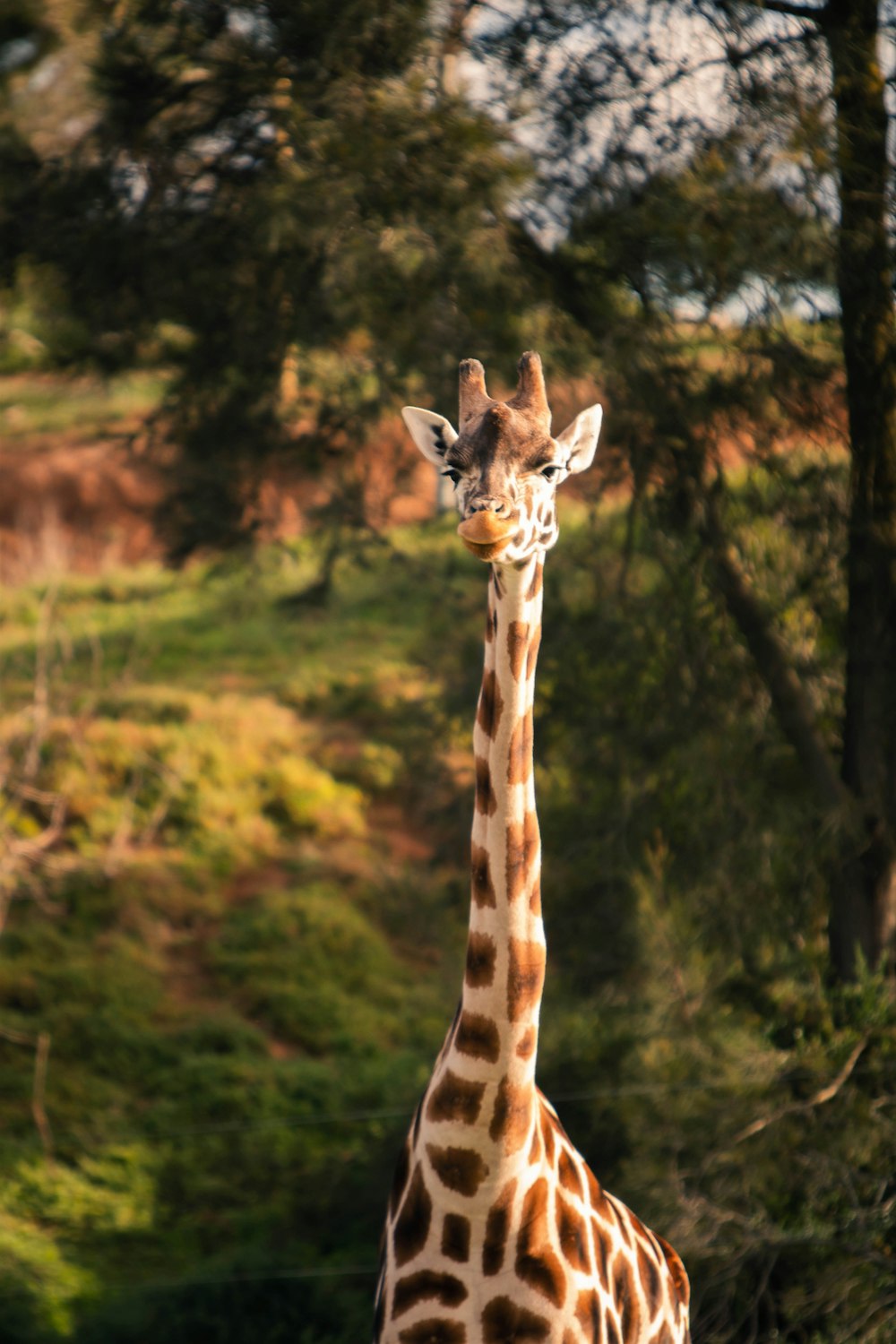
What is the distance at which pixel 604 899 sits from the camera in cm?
947

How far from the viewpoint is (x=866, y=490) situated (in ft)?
26.0

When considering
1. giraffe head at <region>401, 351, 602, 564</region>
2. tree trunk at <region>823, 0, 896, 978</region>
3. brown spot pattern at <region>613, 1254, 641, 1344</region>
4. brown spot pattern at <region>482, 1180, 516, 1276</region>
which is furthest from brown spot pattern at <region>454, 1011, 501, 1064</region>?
tree trunk at <region>823, 0, 896, 978</region>

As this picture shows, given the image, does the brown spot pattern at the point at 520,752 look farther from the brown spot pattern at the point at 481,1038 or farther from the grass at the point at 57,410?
the grass at the point at 57,410

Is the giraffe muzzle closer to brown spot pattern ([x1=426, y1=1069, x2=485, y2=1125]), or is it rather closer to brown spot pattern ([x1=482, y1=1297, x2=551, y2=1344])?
brown spot pattern ([x1=426, y1=1069, x2=485, y2=1125])

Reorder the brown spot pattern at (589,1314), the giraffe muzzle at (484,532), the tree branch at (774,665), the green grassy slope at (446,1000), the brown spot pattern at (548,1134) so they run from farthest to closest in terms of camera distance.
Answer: the tree branch at (774,665), the green grassy slope at (446,1000), the brown spot pattern at (548,1134), the brown spot pattern at (589,1314), the giraffe muzzle at (484,532)

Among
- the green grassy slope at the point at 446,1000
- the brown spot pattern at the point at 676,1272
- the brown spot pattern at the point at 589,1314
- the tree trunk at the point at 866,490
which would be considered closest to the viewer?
the brown spot pattern at the point at 589,1314

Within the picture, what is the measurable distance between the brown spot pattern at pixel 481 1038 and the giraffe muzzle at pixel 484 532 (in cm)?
118

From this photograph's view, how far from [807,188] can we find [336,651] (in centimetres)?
1314

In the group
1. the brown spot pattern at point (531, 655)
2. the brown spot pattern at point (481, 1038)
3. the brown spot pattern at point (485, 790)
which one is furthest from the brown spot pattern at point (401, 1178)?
the brown spot pattern at point (531, 655)

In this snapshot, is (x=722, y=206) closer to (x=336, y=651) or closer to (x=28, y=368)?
(x=336, y=651)

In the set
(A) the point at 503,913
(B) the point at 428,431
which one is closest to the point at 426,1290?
(A) the point at 503,913

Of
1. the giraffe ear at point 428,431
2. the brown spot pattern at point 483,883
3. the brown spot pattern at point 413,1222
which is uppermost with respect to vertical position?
the giraffe ear at point 428,431

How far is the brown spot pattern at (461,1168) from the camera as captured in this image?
3570 millimetres

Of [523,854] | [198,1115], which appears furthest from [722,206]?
[198,1115]
